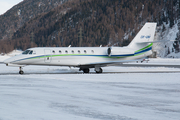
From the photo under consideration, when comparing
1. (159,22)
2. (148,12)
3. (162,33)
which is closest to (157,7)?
(148,12)

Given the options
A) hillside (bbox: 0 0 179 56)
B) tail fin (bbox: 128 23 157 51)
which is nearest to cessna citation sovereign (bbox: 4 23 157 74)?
tail fin (bbox: 128 23 157 51)

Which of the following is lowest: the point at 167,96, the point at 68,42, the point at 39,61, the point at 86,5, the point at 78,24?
the point at 167,96

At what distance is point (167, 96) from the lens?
11.6m

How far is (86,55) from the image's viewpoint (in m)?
26.6

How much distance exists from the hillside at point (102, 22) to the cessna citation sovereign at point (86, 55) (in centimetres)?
9660

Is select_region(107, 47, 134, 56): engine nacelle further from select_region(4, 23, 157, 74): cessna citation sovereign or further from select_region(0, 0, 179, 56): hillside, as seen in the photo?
select_region(0, 0, 179, 56): hillside

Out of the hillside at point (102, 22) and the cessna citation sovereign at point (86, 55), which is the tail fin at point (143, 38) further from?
the hillside at point (102, 22)

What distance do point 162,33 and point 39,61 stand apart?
334ft

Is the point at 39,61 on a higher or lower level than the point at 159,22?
lower

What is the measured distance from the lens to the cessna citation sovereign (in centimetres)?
2516

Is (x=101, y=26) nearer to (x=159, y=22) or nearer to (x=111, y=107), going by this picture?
(x=159, y=22)

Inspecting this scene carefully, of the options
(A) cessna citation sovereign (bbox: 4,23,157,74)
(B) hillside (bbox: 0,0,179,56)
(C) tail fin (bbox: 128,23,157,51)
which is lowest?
(A) cessna citation sovereign (bbox: 4,23,157,74)

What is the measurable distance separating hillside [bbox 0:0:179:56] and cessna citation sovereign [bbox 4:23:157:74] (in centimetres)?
9660

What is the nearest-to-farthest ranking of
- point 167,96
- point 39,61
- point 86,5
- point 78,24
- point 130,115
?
point 130,115 < point 167,96 < point 39,61 < point 78,24 < point 86,5
